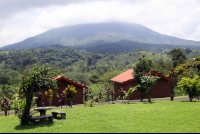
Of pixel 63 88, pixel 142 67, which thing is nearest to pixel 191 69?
pixel 142 67

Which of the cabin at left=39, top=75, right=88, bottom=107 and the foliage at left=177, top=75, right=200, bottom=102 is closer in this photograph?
the foliage at left=177, top=75, right=200, bottom=102

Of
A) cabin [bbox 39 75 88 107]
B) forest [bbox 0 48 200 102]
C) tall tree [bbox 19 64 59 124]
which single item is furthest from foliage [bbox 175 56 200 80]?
tall tree [bbox 19 64 59 124]

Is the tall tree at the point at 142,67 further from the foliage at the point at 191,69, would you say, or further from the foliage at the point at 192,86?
the foliage at the point at 191,69

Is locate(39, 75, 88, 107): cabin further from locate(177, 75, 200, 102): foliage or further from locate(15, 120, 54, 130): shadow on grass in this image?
locate(15, 120, 54, 130): shadow on grass

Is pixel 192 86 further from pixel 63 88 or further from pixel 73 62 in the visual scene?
pixel 73 62

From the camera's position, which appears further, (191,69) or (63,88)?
(191,69)

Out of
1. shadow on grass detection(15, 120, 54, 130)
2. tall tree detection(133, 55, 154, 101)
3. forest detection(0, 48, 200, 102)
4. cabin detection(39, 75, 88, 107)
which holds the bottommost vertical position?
shadow on grass detection(15, 120, 54, 130)

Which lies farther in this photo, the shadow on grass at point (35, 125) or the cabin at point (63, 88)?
the cabin at point (63, 88)

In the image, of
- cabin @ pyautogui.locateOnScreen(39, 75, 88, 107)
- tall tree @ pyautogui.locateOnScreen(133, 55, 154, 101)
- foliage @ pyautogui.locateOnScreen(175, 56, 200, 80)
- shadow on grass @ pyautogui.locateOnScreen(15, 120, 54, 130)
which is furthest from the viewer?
foliage @ pyautogui.locateOnScreen(175, 56, 200, 80)

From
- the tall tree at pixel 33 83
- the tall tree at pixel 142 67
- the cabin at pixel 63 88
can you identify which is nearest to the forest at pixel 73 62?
the cabin at pixel 63 88

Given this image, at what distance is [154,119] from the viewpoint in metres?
9.73

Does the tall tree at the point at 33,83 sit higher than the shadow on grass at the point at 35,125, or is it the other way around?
the tall tree at the point at 33,83

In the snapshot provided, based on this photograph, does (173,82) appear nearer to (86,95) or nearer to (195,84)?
(195,84)

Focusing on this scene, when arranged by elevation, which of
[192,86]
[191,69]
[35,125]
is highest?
[191,69]
